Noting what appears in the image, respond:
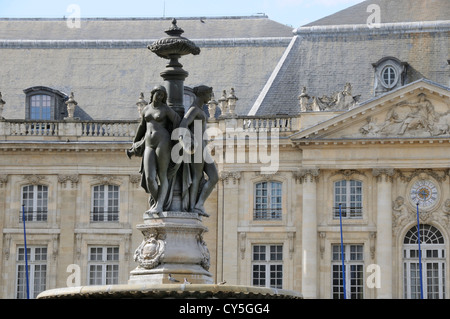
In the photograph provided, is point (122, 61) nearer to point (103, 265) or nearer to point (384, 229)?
point (103, 265)

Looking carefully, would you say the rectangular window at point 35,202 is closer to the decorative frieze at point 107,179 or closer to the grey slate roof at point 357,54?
the decorative frieze at point 107,179

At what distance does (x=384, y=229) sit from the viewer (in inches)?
2009

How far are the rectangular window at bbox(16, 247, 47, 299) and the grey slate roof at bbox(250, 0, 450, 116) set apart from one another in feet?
34.0

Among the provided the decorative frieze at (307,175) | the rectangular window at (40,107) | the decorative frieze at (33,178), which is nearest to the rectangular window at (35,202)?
the decorative frieze at (33,178)

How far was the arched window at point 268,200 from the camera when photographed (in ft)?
173

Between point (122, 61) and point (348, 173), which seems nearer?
point (348, 173)

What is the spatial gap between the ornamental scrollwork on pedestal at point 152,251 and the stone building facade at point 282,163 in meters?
30.7

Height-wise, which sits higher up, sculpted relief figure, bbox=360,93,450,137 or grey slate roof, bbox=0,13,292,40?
grey slate roof, bbox=0,13,292,40

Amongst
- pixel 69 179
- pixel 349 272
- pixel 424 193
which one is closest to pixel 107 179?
pixel 69 179

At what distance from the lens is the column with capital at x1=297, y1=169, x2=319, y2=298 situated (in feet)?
167

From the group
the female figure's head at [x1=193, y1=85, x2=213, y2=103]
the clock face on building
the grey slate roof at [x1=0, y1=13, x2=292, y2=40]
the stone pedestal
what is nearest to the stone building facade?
the clock face on building

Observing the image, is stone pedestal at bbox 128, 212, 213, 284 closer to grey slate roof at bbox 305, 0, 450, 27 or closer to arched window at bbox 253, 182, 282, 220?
arched window at bbox 253, 182, 282, 220

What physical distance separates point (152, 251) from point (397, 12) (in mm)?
37476

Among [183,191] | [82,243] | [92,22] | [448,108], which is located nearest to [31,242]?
[82,243]
